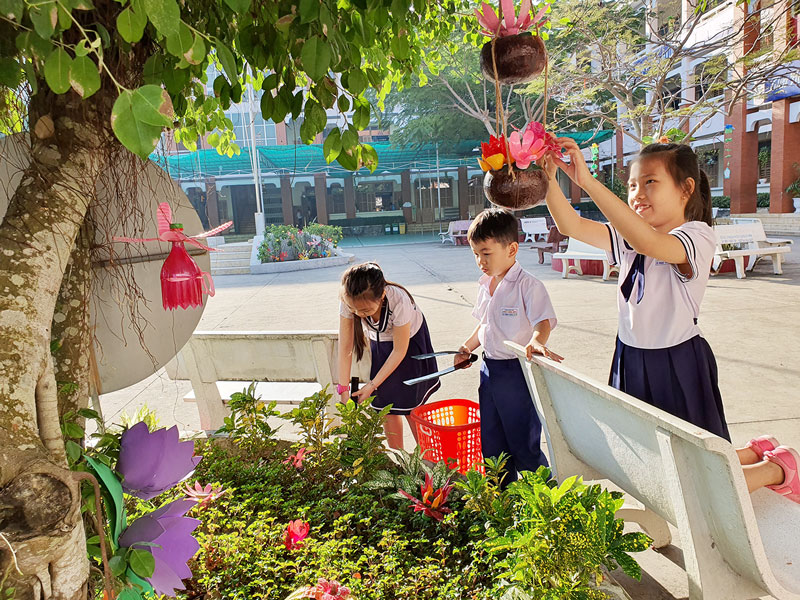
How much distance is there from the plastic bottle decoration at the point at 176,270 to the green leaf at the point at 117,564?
2.71 feet

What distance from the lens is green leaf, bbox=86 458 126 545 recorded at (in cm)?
111

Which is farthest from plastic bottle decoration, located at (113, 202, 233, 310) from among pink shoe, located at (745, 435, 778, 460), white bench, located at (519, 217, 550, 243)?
white bench, located at (519, 217, 550, 243)

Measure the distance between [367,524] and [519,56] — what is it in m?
1.43

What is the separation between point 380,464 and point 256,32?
60.2 inches

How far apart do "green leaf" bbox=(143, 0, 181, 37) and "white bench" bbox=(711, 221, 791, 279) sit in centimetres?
978

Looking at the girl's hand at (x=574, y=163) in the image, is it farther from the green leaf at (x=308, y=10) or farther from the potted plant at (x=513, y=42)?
the green leaf at (x=308, y=10)

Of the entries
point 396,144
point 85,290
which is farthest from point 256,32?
point 396,144

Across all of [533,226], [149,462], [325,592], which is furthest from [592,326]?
[533,226]

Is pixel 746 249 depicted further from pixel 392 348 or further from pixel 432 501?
pixel 432 501

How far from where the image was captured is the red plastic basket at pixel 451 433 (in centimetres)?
262

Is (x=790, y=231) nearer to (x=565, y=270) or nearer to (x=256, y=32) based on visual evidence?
(x=565, y=270)

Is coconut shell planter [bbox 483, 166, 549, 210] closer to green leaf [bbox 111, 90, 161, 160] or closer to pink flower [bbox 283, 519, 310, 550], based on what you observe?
green leaf [bbox 111, 90, 161, 160]

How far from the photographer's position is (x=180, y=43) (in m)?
0.79

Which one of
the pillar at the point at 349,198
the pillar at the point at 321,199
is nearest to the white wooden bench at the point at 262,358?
the pillar at the point at 321,199
